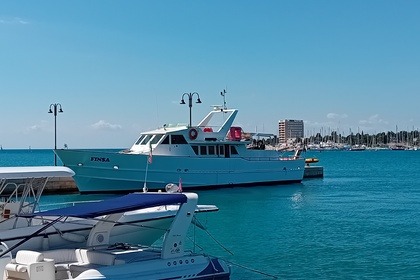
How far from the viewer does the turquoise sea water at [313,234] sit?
57.6 ft

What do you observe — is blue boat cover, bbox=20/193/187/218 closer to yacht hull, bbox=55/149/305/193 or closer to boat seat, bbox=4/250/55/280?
boat seat, bbox=4/250/55/280

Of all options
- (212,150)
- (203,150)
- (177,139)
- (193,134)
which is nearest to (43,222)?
(177,139)

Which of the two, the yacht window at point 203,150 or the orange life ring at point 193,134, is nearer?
the orange life ring at point 193,134

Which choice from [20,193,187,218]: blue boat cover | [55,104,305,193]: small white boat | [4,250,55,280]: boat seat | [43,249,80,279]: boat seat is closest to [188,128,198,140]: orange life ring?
[55,104,305,193]: small white boat

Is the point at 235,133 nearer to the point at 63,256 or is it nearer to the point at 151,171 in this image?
the point at 151,171

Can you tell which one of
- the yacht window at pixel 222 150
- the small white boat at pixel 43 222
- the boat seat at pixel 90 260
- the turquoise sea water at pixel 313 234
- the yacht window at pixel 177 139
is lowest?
the turquoise sea water at pixel 313 234

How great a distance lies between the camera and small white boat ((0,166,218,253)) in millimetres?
13195

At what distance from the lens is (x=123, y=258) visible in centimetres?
1258

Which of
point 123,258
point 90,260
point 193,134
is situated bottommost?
point 90,260

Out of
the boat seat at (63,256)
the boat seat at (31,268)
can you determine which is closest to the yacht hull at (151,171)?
the boat seat at (63,256)

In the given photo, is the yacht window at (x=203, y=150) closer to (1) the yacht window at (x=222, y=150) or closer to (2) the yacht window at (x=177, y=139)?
(1) the yacht window at (x=222, y=150)

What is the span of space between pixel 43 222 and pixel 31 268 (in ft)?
9.10

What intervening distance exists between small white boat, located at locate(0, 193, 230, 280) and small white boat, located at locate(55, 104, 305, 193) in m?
24.8

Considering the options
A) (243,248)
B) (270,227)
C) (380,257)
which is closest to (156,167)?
(270,227)
